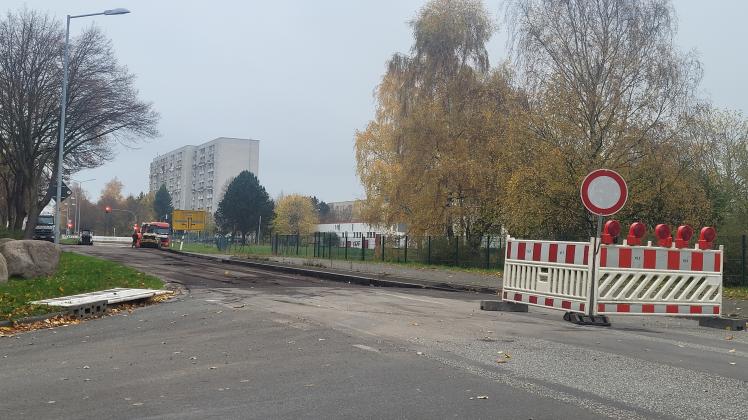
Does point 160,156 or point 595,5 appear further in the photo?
point 160,156

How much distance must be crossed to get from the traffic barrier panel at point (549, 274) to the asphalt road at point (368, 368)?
1.56 ft

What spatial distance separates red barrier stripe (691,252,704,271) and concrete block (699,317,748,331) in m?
0.98

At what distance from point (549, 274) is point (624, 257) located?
126 centimetres

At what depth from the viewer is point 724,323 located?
431 inches

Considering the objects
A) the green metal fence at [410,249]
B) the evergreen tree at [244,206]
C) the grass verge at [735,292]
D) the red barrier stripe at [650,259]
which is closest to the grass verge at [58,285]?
the red barrier stripe at [650,259]

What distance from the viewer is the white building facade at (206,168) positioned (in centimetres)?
14012

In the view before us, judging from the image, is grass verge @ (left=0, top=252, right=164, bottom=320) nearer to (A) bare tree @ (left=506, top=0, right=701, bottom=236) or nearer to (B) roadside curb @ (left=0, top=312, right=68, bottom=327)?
(B) roadside curb @ (left=0, top=312, right=68, bottom=327)

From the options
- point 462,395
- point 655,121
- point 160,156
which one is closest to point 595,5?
point 655,121

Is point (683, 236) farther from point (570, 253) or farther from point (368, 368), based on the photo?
point (368, 368)

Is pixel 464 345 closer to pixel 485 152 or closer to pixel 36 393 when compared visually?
pixel 36 393

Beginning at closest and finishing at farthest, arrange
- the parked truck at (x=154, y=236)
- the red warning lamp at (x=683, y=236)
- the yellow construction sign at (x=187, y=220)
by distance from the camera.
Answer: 1. the red warning lamp at (x=683, y=236)
2. the parked truck at (x=154, y=236)
3. the yellow construction sign at (x=187, y=220)

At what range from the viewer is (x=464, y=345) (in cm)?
798

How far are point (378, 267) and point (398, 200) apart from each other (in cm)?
637

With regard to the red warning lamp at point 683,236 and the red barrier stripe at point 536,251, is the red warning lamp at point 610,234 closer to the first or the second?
the red warning lamp at point 683,236
